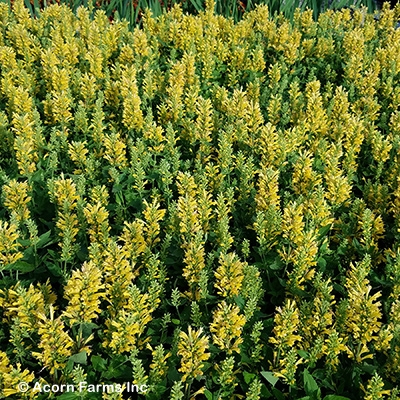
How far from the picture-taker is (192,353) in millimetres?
1933

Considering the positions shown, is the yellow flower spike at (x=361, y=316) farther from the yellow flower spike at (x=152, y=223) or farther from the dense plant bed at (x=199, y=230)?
the yellow flower spike at (x=152, y=223)

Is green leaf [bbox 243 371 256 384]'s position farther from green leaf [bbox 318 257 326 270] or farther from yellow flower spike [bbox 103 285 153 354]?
green leaf [bbox 318 257 326 270]

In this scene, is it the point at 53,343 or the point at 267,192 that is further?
the point at 267,192

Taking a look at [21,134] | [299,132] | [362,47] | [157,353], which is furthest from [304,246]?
[362,47]

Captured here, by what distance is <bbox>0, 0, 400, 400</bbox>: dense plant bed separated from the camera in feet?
6.68

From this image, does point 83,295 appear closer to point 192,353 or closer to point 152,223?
point 192,353

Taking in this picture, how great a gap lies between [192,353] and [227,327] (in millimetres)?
160

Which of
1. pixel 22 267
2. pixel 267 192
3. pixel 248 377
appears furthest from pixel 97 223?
pixel 248 377

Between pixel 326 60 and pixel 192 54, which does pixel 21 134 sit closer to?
pixel 192 54

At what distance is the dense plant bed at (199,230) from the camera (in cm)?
204

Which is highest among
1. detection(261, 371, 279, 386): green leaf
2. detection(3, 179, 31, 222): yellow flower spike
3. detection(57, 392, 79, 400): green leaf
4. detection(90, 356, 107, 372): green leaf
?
detection(3, 179, 31, 222): yellow flower spike

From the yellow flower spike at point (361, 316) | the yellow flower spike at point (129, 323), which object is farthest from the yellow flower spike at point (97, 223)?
the yellow flower spike at point (361, 316)

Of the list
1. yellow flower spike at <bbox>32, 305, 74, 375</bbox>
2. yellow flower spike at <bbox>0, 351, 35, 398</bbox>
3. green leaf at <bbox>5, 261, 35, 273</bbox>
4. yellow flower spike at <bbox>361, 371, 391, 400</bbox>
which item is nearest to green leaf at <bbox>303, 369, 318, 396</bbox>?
yellow flower spike at <bbox>361, 371, 391, 400</bbox>

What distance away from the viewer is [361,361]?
2.12 m
